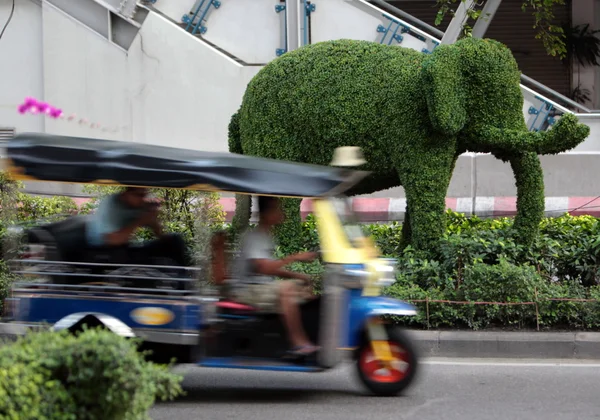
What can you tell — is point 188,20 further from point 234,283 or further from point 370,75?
point 234,283

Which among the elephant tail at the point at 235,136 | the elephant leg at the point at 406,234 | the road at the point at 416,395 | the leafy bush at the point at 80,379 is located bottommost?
the road at the point at 416,395

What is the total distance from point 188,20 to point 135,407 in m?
12.8

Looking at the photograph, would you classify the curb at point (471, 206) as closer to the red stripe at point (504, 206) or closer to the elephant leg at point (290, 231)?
the red stripe at point (504, 206)

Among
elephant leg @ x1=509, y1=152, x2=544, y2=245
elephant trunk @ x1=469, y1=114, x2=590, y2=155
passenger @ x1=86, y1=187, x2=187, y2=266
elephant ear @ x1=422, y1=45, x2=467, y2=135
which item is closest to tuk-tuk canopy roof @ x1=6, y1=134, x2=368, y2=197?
passenger @ x1=86, y1=187, x2=187, y2=266

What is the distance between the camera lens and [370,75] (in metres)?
10.3

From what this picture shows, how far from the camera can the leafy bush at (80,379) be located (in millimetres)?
4195

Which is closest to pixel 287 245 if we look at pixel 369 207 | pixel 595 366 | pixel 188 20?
pixel 595 366

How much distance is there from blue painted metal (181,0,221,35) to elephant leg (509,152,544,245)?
7737 mm

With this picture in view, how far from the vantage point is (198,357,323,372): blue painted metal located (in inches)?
260

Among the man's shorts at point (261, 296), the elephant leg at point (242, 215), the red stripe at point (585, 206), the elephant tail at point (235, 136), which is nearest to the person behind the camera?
the man's shorts at point (261, 296)

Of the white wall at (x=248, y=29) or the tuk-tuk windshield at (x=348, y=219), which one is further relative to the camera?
the white wall at (x=248, y=29)

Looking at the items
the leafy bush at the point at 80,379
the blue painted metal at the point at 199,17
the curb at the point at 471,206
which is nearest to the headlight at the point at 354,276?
the leafy bush at the point at 80,379

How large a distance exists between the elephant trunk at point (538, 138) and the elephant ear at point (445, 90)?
36 centimetres

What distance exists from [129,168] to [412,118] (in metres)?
4.44
